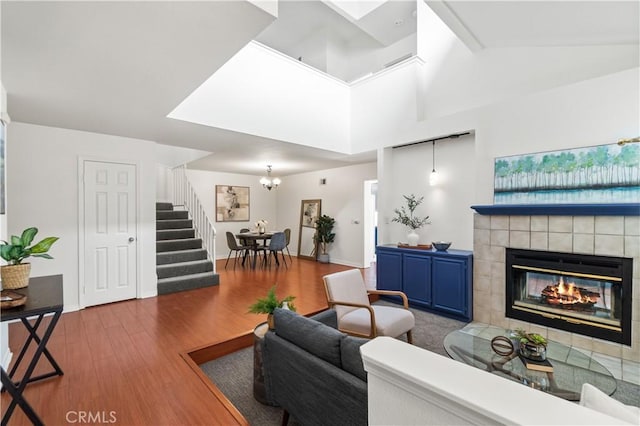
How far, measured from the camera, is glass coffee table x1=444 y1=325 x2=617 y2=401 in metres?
1.86

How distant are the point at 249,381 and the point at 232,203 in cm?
627

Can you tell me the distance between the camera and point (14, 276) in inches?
80.7

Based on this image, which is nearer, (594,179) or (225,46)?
(225,46)

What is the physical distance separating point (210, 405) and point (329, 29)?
23.7 feet

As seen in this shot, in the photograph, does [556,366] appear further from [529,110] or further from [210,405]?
[529,110]

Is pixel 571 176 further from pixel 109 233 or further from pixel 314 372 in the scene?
pixel 109 233

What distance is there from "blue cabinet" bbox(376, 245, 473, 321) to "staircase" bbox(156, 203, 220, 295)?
2.98 meters

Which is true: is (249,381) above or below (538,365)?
below

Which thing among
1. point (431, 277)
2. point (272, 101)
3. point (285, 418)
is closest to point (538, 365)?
point (285, 418)

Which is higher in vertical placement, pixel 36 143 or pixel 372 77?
pixel 372 77

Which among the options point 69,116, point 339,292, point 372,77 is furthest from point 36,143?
point 372,77

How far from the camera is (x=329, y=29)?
260 inches

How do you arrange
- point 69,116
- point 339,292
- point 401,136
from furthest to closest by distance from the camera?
point 401,136 → point 69,116 → point 339,292

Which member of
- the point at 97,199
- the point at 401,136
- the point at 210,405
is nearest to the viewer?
the point at 210,405
